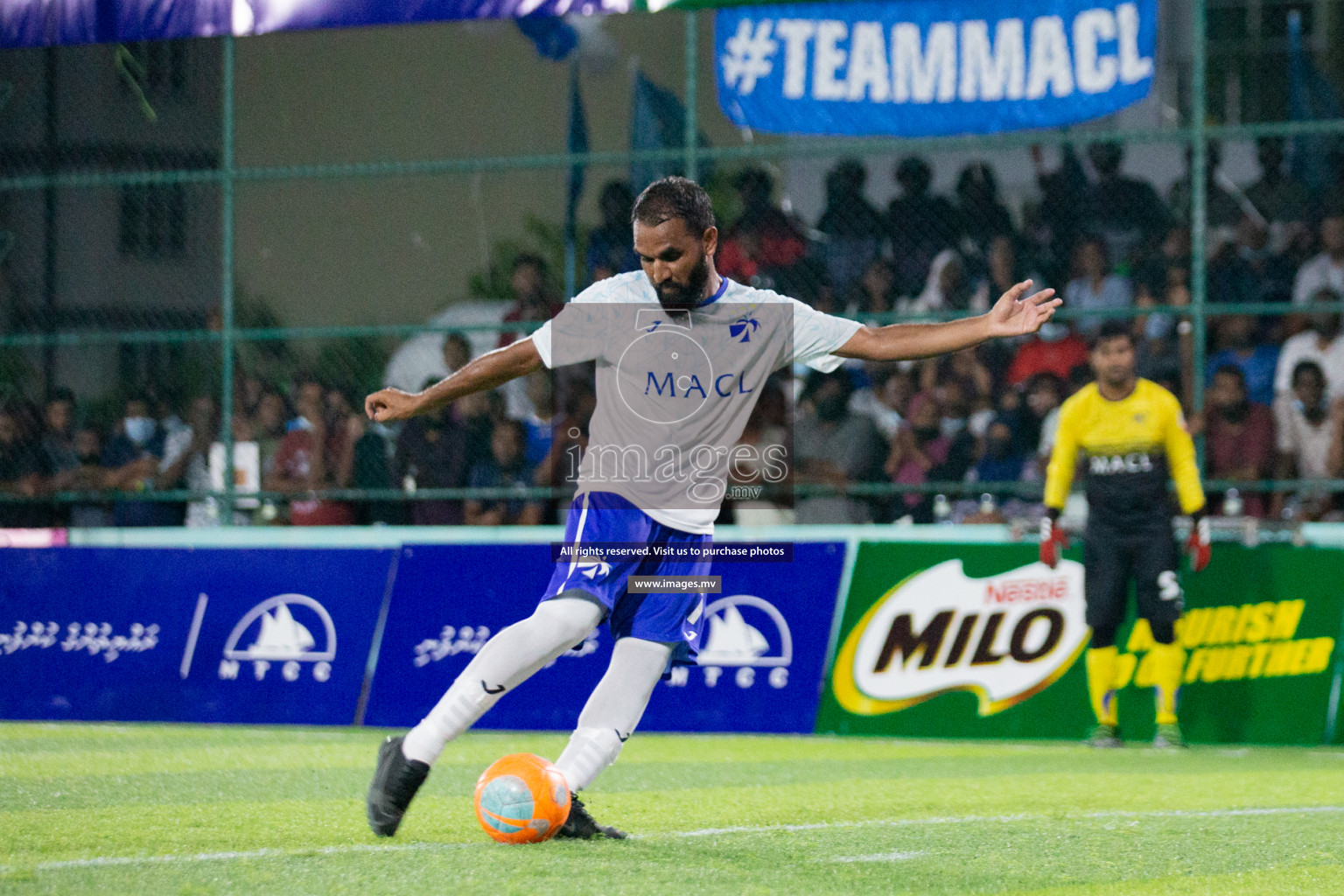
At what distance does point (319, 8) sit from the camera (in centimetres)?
1166

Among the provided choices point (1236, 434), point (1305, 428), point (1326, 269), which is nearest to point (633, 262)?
point (1236, 434)

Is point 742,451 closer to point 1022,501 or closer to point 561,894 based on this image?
point 1022,501

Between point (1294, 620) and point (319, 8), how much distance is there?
738cm

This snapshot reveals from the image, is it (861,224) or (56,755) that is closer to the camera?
(56,755)

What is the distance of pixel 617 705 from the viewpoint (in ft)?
16.8

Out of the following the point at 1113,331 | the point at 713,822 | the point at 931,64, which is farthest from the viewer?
the point at 931,64

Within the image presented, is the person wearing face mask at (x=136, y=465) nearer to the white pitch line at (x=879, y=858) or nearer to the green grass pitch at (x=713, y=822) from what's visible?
the green grass pitch at (x=713, y=822)

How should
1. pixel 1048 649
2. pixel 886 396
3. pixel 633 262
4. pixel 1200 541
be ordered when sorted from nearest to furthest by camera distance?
pixel 1200 541, pixel 1048 649, pixel 886 396, pixel 633 262

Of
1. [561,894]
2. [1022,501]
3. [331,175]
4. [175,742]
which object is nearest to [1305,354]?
[1022,501]

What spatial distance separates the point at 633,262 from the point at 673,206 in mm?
6877

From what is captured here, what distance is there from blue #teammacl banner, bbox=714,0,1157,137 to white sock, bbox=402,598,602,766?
6.53 metres

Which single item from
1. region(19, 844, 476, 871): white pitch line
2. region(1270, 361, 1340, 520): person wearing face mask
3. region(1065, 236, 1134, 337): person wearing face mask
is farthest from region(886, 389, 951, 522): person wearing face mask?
region(19, 844, 476, 871): white pitch line

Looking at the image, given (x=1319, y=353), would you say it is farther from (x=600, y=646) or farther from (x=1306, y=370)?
(x=600, y=646)

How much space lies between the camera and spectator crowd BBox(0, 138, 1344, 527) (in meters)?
10.8
